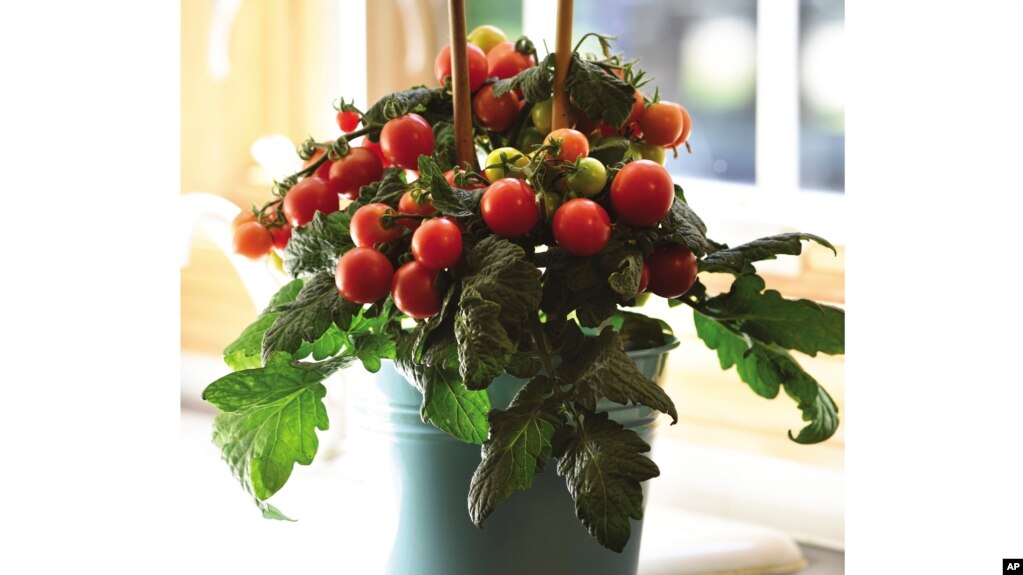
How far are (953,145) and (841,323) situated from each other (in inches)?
10.8

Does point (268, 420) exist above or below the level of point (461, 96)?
below

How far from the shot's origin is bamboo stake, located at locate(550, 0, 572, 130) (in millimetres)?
690

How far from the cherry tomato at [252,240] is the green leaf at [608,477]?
321mm

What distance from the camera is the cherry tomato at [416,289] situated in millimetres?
603

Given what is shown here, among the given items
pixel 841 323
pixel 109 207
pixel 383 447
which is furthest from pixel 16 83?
pixel 841 323

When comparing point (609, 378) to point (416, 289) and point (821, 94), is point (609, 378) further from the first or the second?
point (821, 94)

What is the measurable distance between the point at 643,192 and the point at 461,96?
0.17 m

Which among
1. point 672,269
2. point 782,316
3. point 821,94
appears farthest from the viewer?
point 821,94

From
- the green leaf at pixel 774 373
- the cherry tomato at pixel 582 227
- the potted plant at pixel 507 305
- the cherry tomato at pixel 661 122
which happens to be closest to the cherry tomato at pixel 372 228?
the potted plant at pixel 507 305

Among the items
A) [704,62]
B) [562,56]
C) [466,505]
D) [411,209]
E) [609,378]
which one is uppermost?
[704,62]

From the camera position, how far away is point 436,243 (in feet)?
1.92

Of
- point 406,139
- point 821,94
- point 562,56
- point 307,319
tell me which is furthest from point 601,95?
point 821,94

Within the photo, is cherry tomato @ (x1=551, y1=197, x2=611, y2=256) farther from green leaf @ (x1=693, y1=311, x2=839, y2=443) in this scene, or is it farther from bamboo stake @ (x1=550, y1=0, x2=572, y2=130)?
green leaf @ (x1=693, y1=311, x2=839, y2=443)

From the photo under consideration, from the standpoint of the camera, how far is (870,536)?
1.89 ft
